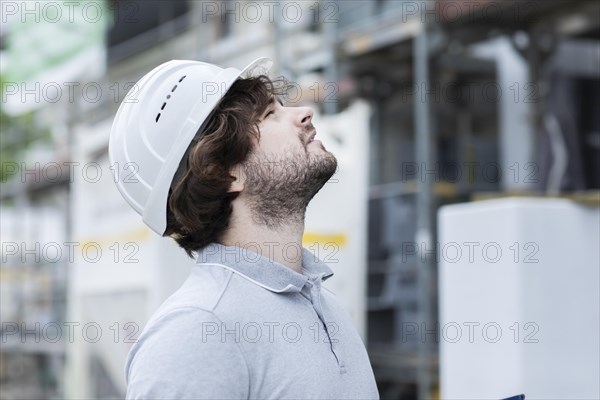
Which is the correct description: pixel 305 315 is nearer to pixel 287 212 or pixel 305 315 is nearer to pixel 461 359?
pixel 287 212

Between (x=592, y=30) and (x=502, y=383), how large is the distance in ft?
12.6

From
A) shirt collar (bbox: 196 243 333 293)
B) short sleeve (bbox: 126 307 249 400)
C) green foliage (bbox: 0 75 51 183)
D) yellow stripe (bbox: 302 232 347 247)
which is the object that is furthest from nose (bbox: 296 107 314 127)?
green foliage (bbox: 0 75 51 183)

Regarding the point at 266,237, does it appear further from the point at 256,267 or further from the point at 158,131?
the point at 158,131

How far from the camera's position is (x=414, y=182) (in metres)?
6.88

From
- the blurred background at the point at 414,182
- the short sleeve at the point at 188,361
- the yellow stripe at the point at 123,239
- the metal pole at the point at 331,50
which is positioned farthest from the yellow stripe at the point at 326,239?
the short sleeve at the point at 188,361

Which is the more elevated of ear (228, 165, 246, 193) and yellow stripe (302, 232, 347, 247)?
ear (228, 165, 246, 193)

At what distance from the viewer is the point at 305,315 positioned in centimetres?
195

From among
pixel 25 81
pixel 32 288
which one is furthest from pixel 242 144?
pixel 32 288

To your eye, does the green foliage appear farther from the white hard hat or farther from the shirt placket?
the shirt placket

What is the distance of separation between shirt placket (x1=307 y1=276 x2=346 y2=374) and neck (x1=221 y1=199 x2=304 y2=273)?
1.9 inches

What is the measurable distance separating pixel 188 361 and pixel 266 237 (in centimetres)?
42

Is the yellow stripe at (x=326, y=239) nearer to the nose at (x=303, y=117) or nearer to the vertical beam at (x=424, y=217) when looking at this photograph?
the vertical beam at (x=424, y=217)

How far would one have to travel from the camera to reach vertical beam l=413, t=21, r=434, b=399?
17.6 feet

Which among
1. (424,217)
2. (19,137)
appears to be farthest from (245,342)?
(19,137)
